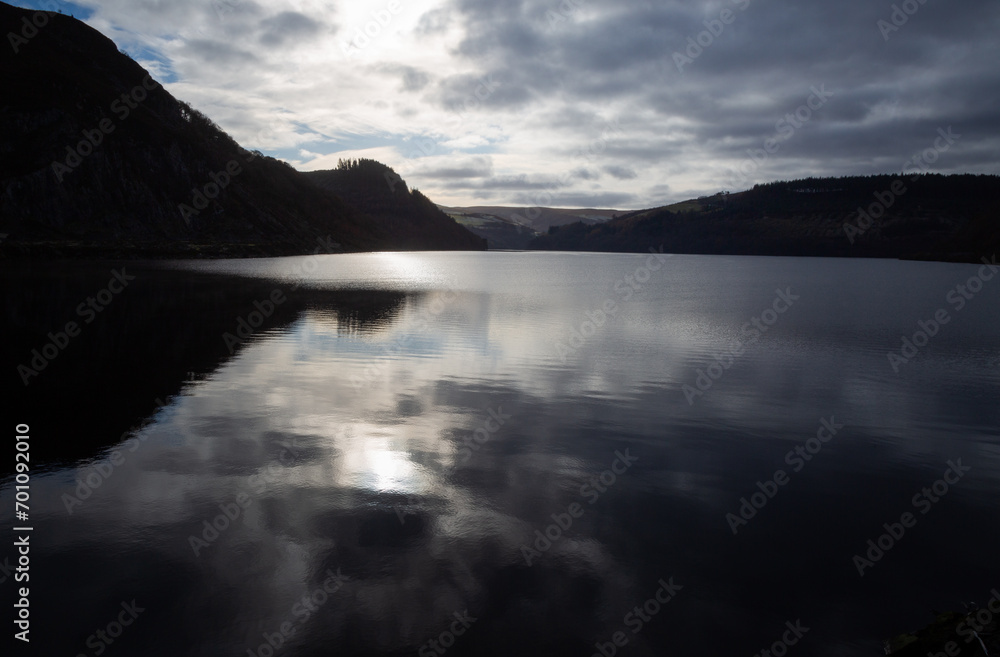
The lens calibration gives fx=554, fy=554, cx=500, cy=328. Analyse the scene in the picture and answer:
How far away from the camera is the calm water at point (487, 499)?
8.52 metres

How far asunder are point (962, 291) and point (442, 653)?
10438cm

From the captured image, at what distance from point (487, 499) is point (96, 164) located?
577 feet

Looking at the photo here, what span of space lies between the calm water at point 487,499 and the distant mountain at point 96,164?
103m

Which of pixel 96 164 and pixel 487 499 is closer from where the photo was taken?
pixel 487 499

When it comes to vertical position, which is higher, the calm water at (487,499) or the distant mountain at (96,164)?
the distant mountain at (96,164)

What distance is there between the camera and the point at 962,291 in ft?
275

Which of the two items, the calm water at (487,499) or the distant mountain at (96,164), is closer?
the calm water at (487,499)

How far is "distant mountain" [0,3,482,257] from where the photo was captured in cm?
12619

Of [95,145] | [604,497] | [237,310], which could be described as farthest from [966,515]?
[95,145]

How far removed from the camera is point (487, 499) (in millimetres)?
12562

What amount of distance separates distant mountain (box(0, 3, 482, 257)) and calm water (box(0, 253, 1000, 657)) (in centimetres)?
10279

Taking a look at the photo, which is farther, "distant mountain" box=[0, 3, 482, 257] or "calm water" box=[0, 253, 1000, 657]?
"distant mountain" box=[0, 3, 482, 257]

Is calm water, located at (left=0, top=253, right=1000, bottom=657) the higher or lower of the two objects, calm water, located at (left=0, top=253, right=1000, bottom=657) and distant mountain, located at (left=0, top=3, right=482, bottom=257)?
the lower

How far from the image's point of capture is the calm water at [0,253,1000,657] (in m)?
8.52
